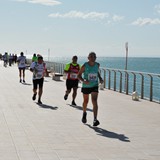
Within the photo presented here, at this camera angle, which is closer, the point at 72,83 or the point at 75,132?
the point at 75,132

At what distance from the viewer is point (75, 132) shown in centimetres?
946

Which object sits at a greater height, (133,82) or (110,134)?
(133,82)

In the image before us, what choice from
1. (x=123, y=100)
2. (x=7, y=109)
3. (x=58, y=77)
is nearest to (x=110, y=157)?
(x=7, y=109)

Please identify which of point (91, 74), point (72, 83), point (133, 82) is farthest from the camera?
point (133, 82)

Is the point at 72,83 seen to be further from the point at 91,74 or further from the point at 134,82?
the point at 91,74

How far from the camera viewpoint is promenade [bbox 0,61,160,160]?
745 cm

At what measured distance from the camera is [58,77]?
2744cm

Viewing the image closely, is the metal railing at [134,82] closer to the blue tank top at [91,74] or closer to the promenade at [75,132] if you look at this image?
the promenade at [75,132]

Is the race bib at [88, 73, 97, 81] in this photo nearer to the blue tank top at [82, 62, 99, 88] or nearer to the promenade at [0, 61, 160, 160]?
the blue tank top at [82, 62, 99, 88]

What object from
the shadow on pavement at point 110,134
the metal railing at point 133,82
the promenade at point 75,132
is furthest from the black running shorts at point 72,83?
the shadow on pavement at point 110,134

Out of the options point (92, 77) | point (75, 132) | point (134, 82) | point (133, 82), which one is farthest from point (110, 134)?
point (133, 82)

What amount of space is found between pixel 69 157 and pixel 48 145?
3.19 ft

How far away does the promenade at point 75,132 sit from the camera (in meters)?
7.45

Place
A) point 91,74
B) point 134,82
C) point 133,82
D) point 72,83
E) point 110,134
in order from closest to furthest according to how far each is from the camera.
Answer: point 110,134
point 91,74
point 72,83
point 134,82
point 133,82
